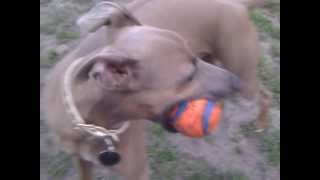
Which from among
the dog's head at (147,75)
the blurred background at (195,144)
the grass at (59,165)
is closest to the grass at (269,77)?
the blurred background at (195,144)

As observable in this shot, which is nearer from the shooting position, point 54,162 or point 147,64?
point 147,64

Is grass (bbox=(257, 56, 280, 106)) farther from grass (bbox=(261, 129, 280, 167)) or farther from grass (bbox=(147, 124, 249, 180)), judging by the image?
grass (bbox=(147, 124, 249, 180))

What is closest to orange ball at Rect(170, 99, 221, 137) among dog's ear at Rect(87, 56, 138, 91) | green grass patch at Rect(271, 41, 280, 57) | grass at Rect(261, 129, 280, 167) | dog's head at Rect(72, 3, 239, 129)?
dog's head at Rect(72, 3, 239, 129)

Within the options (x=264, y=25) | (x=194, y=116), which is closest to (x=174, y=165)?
(x=194, y=116)

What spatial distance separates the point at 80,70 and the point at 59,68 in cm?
43

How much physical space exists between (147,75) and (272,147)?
6.76 feet

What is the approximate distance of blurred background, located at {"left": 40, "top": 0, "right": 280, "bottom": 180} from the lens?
470 cm

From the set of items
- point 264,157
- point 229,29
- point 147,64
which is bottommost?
point 264,157

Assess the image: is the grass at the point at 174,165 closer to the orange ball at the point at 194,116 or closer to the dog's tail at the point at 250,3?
the dog's tail at the point at 250,3

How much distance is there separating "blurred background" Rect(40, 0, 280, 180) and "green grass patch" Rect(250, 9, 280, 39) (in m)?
0.39

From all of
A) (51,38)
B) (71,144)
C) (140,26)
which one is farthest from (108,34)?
(51,38)

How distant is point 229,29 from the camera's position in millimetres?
4352

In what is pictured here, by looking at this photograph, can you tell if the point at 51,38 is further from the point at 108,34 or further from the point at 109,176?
the point at 108,34

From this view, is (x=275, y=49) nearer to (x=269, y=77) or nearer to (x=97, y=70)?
(x=269, y=77)
